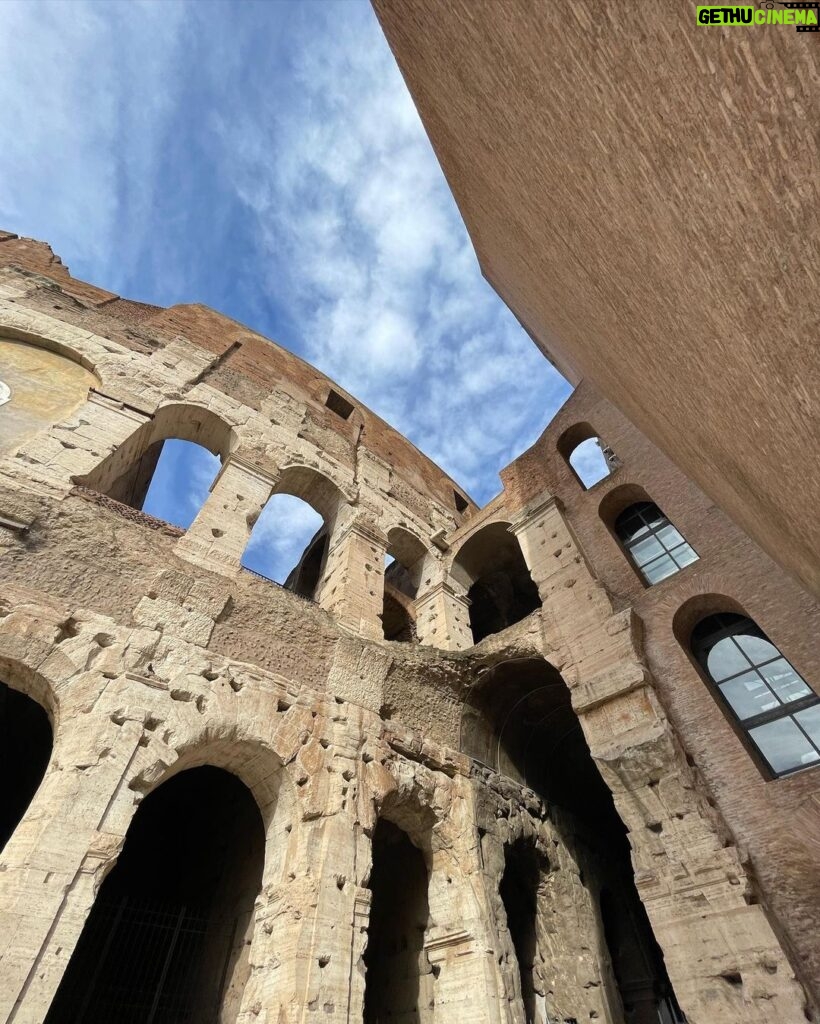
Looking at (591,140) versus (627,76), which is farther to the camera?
(591,140)

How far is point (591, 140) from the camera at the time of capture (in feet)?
11.1

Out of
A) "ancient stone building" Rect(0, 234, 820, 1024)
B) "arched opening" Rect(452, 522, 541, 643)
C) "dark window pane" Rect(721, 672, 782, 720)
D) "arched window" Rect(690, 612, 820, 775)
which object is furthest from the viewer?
"arched opening" Rect(452, 522, 541, 643)

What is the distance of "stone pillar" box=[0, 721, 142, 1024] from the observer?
3625 mm

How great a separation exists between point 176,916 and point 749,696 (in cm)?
801

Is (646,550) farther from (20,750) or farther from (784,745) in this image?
(20,750)

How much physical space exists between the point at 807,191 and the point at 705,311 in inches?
50.8

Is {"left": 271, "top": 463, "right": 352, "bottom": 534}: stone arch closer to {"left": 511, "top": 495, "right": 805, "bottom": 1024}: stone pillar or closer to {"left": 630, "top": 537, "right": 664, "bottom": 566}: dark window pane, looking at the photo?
{"left": 511, "top": 495, "right": 805, "bottom": 1024}: stone pillar

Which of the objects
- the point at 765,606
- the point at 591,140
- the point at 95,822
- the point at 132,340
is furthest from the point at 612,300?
the point at 132,340

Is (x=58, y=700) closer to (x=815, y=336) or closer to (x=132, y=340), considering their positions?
(x=815, y=336)

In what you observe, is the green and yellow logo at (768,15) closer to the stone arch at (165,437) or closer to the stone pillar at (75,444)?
the stone pillar at (75,444)

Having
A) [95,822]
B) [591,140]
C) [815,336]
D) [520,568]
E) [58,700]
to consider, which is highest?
[520,568]

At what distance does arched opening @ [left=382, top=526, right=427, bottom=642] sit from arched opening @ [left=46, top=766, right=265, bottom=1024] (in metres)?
4.50

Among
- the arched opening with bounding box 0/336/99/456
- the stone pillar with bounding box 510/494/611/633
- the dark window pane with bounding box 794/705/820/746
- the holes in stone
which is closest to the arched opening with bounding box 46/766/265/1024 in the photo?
the holes in stone

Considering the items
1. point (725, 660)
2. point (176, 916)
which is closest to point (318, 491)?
point (176, 916)
